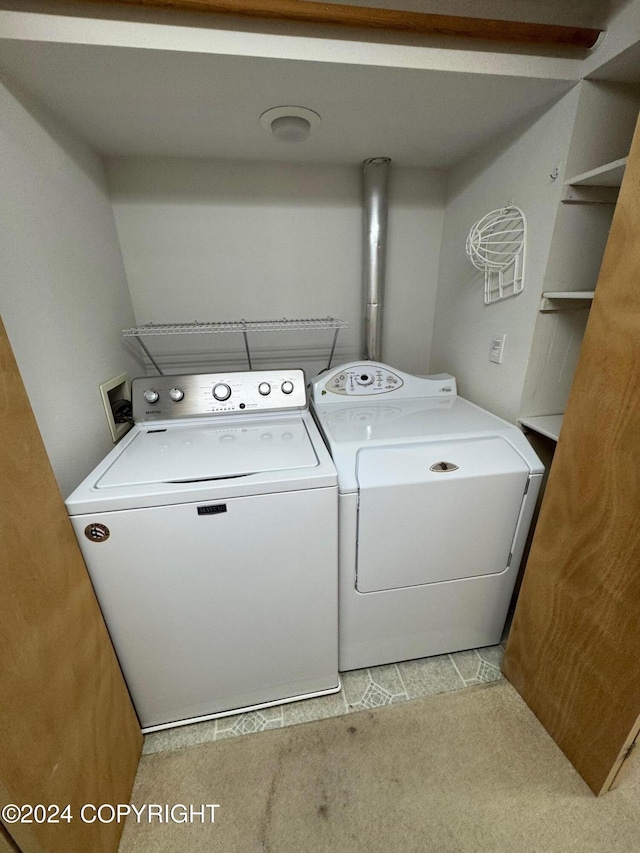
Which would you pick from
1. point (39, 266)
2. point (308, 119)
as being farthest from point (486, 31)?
point (39, 266)

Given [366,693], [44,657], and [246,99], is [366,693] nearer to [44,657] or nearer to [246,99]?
[44,657]

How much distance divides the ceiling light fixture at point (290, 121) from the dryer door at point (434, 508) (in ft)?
4.10

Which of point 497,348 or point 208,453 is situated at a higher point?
point 497,348

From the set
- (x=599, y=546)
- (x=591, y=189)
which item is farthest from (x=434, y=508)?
(x=591, y=189)

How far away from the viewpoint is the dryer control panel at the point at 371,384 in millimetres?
1703

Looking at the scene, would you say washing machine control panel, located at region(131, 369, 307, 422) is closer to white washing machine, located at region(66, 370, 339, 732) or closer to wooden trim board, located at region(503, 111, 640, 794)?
white washing machine, located at region(66, 370, 339, 732)

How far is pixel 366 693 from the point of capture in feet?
4.76

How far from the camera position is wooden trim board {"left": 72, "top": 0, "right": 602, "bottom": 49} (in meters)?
0.88

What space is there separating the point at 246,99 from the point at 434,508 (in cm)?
154

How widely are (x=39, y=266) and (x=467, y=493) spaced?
1.59m

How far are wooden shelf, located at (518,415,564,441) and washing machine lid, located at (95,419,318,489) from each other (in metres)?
0.91

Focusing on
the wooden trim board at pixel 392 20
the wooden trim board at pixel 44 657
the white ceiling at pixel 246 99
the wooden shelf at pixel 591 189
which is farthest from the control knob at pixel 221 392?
the wooden shelf at pixel 591 189

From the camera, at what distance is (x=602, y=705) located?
1.06 metres

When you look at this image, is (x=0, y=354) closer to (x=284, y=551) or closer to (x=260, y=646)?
(x=284, y=551)
